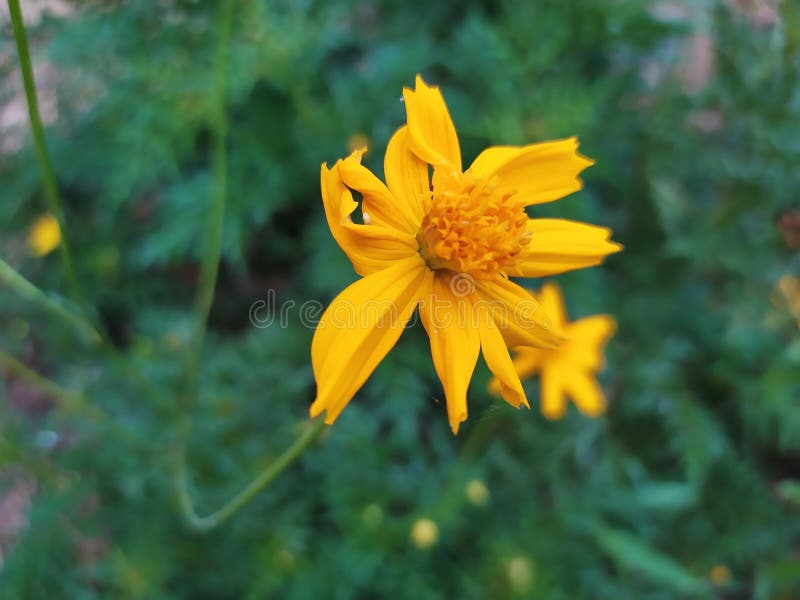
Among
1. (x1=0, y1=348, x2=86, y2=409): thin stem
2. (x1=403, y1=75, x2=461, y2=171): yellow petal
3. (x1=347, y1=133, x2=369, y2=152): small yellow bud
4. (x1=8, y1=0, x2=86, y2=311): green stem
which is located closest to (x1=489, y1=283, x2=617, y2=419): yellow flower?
(x1=347, y1=133, x2=369, y2=152): small yellow bud

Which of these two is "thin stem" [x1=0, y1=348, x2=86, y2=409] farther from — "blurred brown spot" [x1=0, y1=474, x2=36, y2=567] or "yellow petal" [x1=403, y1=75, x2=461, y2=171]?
"yellow petal" [x1=403, y1=75, x2=461, y2=171]

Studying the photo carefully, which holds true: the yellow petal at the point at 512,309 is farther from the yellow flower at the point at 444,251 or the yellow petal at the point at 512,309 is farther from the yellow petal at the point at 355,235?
the yellow petal at the point at 355,235

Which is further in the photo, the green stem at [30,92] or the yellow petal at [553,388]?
the yellow petal at [553,388]

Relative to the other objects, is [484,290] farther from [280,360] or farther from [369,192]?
[280,360]

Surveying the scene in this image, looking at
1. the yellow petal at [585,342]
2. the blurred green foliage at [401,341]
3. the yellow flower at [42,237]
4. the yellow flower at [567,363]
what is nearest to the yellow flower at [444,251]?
the blurred green foliage at [401,341]

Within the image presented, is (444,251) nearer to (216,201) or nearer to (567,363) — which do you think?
(216,201)

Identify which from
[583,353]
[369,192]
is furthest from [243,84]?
[583,353]
